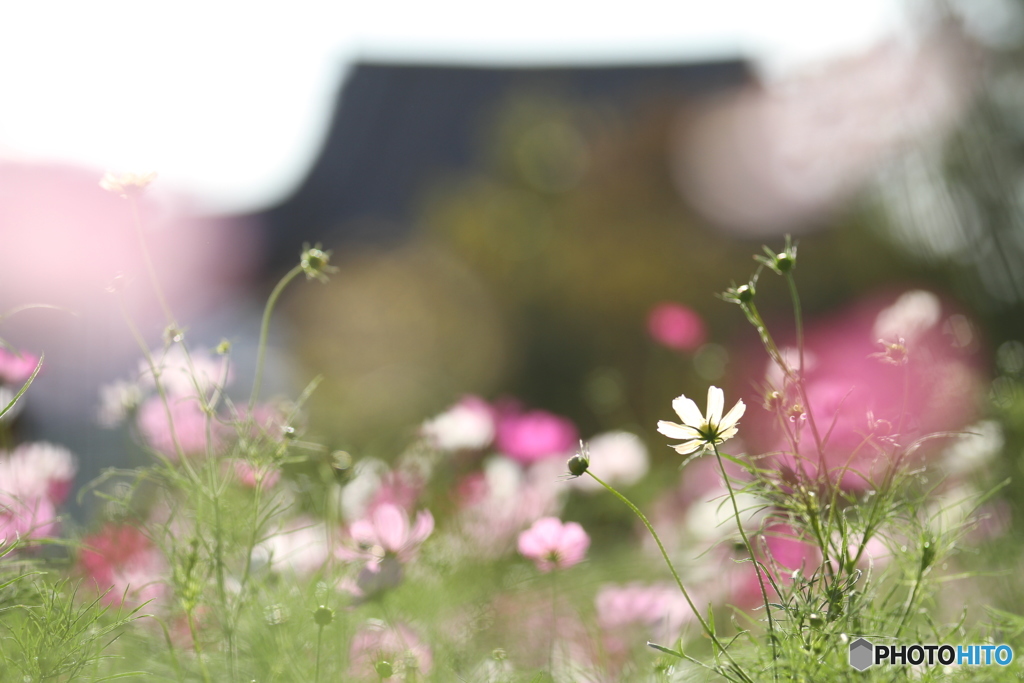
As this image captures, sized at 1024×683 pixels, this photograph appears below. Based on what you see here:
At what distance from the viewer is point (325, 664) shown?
843 mm

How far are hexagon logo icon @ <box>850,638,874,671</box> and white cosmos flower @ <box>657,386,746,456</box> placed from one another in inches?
6.8

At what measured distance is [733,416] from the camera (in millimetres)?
545

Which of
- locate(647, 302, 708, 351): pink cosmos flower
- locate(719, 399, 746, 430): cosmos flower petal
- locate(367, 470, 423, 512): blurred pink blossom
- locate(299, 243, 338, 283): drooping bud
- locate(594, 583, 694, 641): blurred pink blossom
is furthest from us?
locate(647, 302, 708, 351): pink cosmos flower

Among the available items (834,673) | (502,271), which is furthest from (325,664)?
(502,271)

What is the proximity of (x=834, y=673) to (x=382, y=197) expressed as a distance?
36.7 ft

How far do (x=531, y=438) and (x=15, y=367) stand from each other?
0.85 m

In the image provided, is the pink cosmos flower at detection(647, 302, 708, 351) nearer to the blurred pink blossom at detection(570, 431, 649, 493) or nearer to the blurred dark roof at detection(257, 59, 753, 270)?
the blurred pink blossom at detection(570, 431, 649, 493)

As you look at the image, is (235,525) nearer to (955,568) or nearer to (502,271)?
(955,568)

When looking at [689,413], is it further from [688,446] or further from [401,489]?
[401,489]

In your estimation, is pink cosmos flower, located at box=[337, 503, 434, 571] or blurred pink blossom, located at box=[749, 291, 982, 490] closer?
blurred pink blossom, located at box=[749, 291, 982, 490]

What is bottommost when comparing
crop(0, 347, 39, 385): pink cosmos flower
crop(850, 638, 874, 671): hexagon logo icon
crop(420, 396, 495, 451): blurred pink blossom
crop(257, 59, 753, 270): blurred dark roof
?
crop(850, 638, 874, 671): hexagon logo icon

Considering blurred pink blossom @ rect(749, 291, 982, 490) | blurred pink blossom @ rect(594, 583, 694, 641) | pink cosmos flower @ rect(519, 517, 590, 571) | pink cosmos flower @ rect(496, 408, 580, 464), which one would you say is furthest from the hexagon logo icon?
pink cosmos flower @ rect(496, 408, 580, 464)

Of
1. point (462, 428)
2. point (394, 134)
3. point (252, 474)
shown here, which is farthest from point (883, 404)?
point (394, 134)

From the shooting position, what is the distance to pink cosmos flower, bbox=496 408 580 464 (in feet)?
4.80
